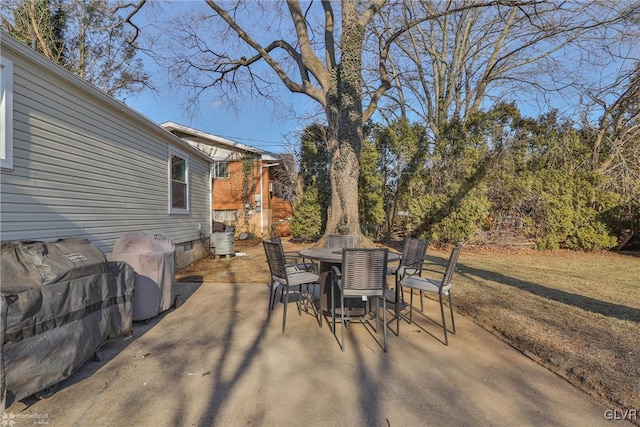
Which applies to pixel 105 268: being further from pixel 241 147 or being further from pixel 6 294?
pixel 241 147

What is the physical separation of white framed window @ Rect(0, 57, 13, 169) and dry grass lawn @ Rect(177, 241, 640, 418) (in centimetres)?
376

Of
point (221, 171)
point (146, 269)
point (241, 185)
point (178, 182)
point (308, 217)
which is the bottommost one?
point (146, 269)

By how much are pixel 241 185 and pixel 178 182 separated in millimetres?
6582

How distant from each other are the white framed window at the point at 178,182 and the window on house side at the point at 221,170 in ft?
20.9

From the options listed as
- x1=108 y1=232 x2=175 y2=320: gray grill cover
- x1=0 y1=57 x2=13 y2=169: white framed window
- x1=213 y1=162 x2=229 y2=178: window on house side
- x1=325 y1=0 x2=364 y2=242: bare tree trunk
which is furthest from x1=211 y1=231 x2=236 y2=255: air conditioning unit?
x1=213 y1=162 x2=229 y2=178: window on house side

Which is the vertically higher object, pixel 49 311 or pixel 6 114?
pixel 6 114

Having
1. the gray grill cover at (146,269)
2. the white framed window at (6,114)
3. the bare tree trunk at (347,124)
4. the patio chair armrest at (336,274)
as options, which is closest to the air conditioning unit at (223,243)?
the bare tree trunk at (347,124)

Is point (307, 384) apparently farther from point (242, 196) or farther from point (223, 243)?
point (242, 196)

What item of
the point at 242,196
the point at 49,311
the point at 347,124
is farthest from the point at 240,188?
the point at 49,311

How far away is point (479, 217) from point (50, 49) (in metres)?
16.8

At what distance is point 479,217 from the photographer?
10234 millimetres

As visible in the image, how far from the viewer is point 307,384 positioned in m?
2.52

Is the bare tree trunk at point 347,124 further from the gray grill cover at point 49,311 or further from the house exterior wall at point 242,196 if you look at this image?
the house exterior wall at point 242,196

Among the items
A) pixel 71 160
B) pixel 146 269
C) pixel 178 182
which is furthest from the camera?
pixel 178 182
